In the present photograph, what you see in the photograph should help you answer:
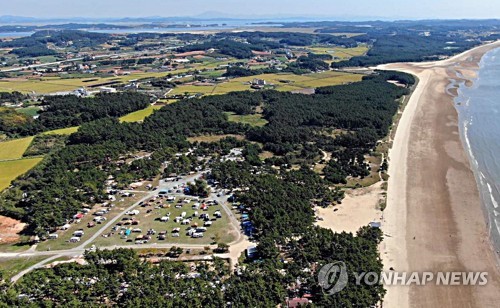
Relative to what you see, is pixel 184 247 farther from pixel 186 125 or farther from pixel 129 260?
Result: pixel 186 125

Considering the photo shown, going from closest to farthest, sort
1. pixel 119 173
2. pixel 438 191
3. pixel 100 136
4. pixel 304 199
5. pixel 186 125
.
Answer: pixel 304 199 < pixel 438 191 < pixel 119 173 < pixel 100 136 < pixel 186 125

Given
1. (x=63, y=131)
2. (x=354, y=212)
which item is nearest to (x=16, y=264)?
(x=354, y=212)

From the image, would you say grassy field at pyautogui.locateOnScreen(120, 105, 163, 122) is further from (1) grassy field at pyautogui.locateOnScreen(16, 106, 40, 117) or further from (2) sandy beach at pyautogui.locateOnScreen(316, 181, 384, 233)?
(2) sandy beach at pyautogui.locateOnScreen(316, 181, 384, 233)

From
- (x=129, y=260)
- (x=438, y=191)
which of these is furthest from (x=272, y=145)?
(x=129, y=260)

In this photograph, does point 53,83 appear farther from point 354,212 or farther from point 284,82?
point 354,212

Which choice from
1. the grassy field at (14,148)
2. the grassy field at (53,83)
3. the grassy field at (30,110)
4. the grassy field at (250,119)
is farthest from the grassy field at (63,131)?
the grassy field at (53,83)

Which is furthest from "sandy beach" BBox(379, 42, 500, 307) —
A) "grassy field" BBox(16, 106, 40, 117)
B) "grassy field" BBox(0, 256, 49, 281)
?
"grassy field" BBox(16, 106, 40, 117)

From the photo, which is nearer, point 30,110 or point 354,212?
point 354,212
